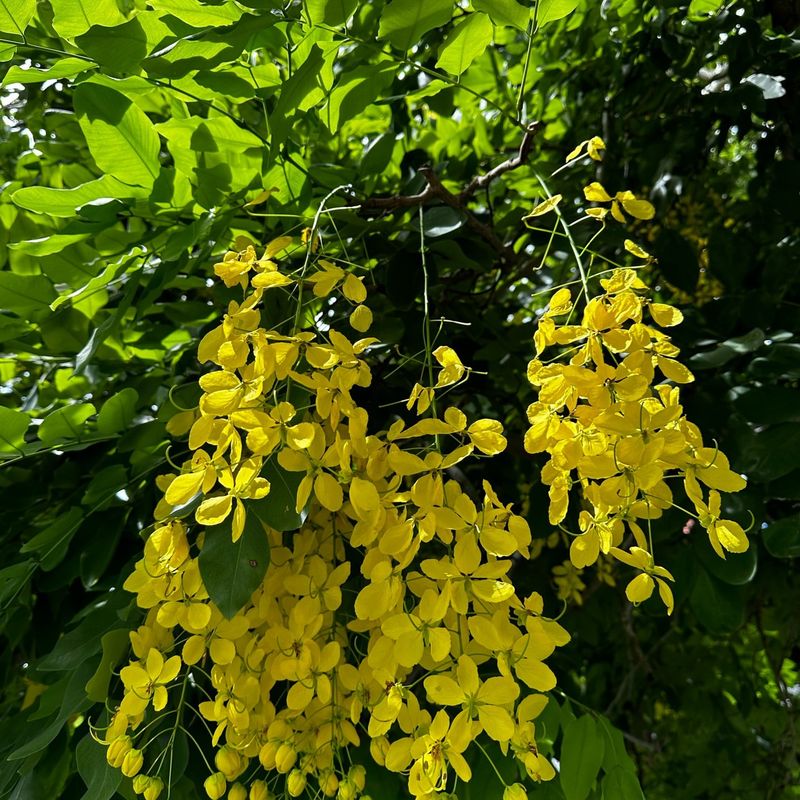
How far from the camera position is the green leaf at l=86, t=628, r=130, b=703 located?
21.7 inches

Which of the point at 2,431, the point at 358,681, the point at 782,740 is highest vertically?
the point at 2,431

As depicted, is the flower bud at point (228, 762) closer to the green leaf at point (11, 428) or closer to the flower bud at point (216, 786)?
the flower bud at point (216, 786)

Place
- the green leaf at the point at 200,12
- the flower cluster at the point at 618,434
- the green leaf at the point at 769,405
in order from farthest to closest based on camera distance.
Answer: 1. the green leaf at the point at 769,405
2. the green leaf at the point at 200,12
3. the flower cluster at the point at 618,434

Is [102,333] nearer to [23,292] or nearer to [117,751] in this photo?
[23,292]

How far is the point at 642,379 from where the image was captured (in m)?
0.43

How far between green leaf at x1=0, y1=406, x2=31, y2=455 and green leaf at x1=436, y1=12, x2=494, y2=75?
420 millimetres

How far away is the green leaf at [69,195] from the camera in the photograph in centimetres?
63

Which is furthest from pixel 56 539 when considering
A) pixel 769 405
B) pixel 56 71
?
pixel 769 405

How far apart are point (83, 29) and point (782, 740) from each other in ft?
4.43

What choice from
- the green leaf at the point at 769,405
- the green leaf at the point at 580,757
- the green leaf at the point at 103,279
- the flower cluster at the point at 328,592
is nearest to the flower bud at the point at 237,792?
the flower cluster at the point at 328,592

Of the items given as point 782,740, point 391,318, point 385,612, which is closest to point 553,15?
point 391,318

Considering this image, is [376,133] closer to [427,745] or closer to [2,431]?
[2,431]

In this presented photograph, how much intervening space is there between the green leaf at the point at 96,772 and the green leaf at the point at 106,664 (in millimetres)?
33

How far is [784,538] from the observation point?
648 mm
